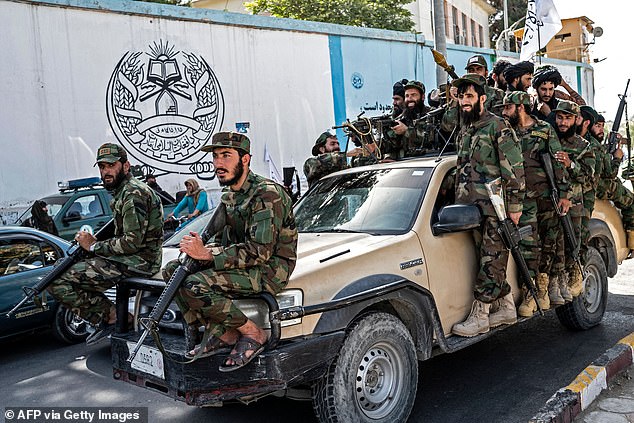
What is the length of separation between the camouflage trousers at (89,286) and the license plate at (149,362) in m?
1.27

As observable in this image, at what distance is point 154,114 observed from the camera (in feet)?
41.9

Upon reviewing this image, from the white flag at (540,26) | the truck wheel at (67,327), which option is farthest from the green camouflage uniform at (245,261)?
the white flag at (540,26)

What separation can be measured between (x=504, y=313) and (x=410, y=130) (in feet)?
8.55

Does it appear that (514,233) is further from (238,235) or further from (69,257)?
(69,257)

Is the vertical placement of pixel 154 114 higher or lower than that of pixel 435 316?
higher

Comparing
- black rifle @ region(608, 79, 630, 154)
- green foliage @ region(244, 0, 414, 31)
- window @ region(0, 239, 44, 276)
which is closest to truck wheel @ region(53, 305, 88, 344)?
window @ region(0, 239, 44, 276)

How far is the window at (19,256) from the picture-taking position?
20.9 ft

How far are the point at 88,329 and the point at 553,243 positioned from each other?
495cm

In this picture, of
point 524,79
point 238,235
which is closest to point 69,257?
point 238,235

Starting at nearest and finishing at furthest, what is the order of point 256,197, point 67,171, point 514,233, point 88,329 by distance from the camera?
point 256,197, point 514,233, point 88,329, point 67,171

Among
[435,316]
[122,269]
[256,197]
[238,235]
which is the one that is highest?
[256,197]

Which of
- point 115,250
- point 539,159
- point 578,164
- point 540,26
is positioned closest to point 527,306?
point 539,159

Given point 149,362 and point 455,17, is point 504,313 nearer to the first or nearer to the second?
point 149,362

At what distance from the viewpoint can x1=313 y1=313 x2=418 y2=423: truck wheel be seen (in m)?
3.56
